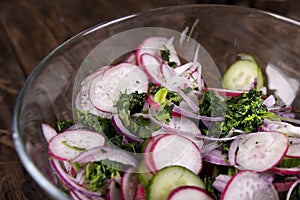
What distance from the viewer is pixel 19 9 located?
8.23ft

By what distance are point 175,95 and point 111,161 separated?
0.97 ft

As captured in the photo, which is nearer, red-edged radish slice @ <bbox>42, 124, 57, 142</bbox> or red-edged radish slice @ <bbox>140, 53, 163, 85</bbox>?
red-edged radish slice @ <bbox>42, 124, 57, 142</bbox>

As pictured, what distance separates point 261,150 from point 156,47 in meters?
0.57

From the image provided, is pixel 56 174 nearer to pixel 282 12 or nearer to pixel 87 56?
pixel 87 56

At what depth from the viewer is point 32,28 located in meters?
2.35

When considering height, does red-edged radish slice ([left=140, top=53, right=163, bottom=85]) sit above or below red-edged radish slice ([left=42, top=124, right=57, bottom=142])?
above

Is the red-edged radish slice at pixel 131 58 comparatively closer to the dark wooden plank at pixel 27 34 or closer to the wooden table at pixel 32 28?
the wooden table at pixel 32 28

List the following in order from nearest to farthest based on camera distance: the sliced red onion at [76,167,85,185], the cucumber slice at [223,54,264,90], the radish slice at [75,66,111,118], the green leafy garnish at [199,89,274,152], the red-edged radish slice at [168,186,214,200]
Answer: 1. the red-edged radish slice at [168,186,214,200]
2. the sliced red onion at [76,167,85,185]
3. the green leafy garnish at [199,89,274,152]
4. the radish slice at [75,66,111,118]
5. the cucumber slice at [223,54,264,90]

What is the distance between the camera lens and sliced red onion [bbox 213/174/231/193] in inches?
45.3

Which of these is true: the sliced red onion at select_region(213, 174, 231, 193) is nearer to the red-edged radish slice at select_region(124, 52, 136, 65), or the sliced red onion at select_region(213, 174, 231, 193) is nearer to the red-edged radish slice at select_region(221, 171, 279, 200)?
the red-edged radish slice at select_region(221, 171, 279, 200)

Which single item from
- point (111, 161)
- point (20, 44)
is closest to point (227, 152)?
point (111, 161)

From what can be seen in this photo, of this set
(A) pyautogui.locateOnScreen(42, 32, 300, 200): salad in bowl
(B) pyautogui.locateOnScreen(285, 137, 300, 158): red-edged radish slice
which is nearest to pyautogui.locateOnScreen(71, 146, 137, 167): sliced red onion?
(A) pyautogui.locateOnScreen(42, 32, 300, 200): salad in bowl

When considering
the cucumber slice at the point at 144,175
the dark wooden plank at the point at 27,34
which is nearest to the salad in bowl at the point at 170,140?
the cucumber slice at the point at 144,175

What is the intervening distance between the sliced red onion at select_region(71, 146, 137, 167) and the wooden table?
493 mm
